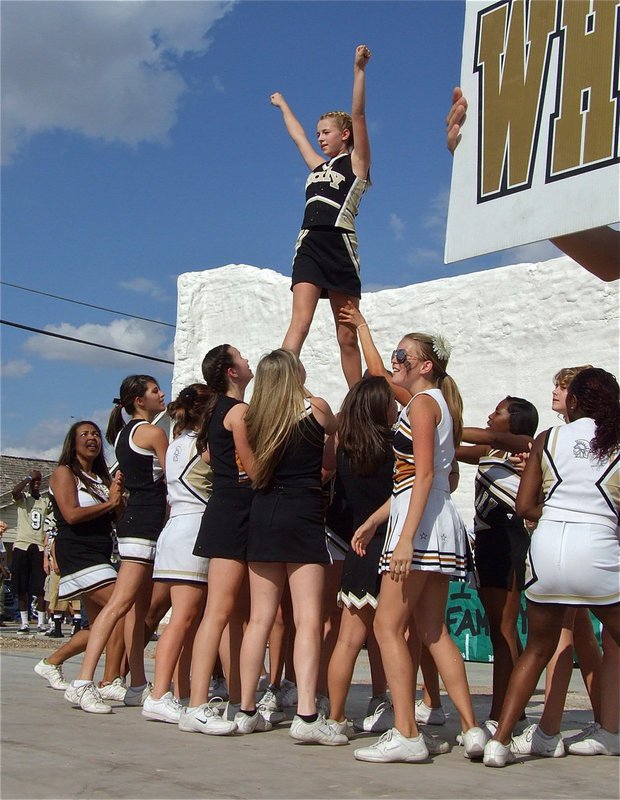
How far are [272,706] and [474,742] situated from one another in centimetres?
162

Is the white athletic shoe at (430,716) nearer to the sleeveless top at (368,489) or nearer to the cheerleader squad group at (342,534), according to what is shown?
the cheerleader squad group at (342,534)

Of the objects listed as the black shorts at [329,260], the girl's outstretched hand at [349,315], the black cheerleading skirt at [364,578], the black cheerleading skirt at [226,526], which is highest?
the black shorts at [329,260]

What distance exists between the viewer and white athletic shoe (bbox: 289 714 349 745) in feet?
15.6

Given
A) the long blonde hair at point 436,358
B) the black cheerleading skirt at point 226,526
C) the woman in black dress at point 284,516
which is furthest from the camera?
the black cheerleading skirt at point 226,526

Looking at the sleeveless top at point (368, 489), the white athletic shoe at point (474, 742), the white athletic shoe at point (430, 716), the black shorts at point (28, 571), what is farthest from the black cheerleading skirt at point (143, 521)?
the black shorts at point (28, 571)

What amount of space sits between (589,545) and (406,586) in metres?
0.82

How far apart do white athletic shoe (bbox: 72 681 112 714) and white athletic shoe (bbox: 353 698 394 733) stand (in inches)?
56.0

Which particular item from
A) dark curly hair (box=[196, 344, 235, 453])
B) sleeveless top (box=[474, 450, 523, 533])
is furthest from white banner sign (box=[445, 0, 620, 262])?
dark curly hair (box=[196, 344, 235, 453])

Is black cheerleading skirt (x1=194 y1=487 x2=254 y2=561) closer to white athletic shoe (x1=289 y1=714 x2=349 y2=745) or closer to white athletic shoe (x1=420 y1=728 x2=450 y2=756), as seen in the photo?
white athletic shoe (x1=289 y1=714 x2=349 y2=745)

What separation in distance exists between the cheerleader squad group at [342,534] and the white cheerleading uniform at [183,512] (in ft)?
0.04

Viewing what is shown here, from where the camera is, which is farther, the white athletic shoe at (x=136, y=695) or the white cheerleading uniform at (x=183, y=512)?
the white athletic shoe at (x=136, y=695)

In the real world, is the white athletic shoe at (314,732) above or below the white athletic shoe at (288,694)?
above

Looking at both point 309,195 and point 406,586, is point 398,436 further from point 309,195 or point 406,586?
point 309,195

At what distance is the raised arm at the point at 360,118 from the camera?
574cm
